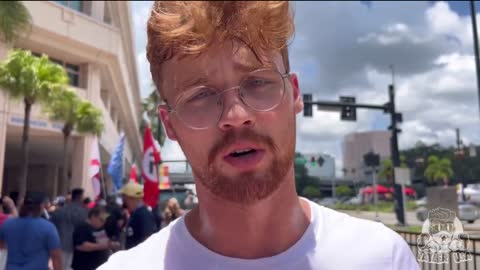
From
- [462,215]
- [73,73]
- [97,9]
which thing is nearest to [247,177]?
[462,215]

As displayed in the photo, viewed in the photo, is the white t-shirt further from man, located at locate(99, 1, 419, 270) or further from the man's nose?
the man's nose

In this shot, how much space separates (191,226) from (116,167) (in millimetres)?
13588

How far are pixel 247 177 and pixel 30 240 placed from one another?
5.11 m

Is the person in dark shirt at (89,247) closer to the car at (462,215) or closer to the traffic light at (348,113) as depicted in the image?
the car at (462,215)

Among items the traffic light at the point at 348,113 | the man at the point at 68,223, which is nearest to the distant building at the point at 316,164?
the traffic light at the point at 348,113

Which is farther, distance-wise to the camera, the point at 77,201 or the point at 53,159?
the point at 53,159

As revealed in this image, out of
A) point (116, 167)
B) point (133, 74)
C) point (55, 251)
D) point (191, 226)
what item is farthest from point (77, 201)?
point (133, 74)

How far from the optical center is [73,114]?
58.4 feet

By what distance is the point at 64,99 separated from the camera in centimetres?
1631

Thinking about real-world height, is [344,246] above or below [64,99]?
below

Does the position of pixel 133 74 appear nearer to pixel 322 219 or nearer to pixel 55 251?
pixel 55 251

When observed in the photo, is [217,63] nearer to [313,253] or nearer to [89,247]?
[313,253]

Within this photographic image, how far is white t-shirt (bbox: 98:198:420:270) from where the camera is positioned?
1.20 m

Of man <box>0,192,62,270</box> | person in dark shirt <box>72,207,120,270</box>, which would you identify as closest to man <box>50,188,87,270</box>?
person in dark shirt <box>72,207,120,270</box>
